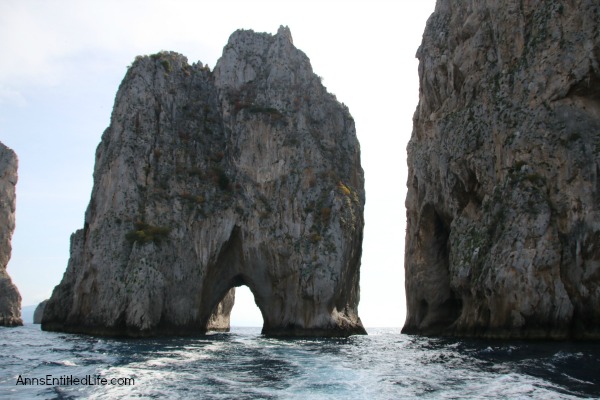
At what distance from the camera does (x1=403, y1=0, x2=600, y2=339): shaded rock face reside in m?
34.9

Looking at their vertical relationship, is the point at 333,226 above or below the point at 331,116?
below

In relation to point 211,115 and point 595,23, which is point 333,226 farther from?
point 595,23

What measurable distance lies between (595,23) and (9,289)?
288 ft

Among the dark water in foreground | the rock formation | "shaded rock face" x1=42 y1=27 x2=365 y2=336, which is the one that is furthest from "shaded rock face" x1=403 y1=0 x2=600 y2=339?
the rock formation

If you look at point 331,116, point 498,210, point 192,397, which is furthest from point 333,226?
point 192,397

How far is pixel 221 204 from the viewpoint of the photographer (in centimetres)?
5941

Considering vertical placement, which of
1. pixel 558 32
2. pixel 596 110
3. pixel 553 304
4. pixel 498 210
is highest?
pixel 558 32

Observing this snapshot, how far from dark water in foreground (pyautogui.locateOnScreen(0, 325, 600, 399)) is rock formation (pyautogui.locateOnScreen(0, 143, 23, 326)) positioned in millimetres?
61705

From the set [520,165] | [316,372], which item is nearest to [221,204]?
[520,165]

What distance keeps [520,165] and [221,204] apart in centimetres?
3228

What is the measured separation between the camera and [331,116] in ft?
221

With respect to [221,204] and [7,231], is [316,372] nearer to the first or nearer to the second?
[221,204]

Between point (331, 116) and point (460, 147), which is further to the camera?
point (331, 116)

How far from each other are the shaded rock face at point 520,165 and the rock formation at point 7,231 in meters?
67.3
